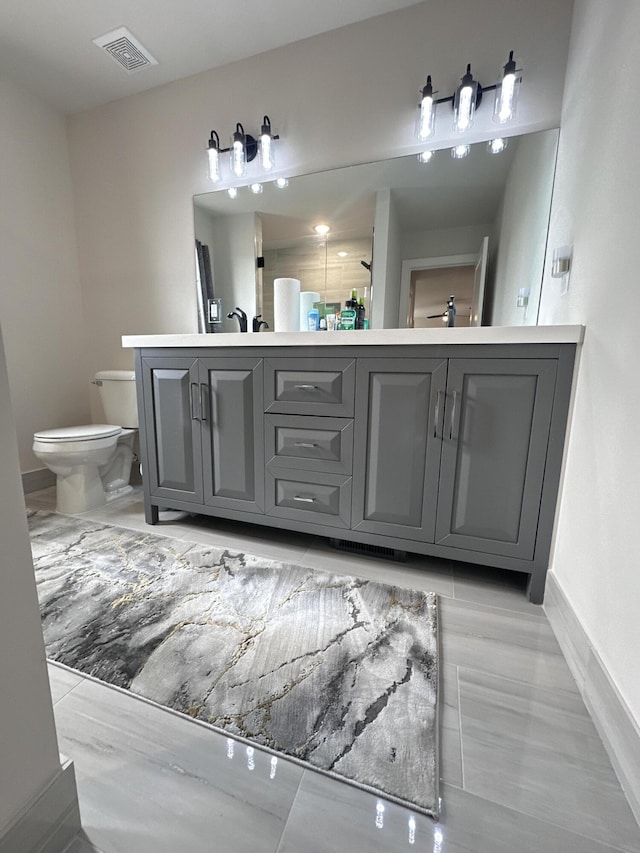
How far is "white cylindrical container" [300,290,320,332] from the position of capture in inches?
70.7

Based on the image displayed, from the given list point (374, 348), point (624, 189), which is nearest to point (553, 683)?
point (374, 348)

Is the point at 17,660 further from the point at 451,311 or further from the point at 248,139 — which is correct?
the point at 248,139

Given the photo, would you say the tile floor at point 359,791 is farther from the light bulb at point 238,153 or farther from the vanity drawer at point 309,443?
the light bulb at point 238,153

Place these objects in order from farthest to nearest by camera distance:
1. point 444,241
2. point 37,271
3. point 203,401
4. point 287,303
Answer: point 37,271 < point 287,303 < point 444,241 < point 203,401

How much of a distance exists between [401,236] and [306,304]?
0.55 m

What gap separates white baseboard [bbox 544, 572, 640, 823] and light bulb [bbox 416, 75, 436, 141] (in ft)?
6.04

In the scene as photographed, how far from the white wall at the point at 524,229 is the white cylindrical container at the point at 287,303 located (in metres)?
0.89

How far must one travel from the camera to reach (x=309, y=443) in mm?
1354

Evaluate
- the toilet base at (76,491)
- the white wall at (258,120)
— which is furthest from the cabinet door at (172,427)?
the white wall at (258,120)

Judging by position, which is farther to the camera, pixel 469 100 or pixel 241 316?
pixel 241 316

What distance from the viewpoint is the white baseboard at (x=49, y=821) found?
1.58 ft

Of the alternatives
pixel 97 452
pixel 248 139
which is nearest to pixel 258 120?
pixel 248 139

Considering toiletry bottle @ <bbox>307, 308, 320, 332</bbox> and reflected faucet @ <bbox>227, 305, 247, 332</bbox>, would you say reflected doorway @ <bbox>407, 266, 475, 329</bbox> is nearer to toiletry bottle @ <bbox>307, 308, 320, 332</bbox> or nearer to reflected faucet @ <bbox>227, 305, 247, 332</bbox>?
toiletry bottle @ <bbox>307, 308, 320, 332</bbox>

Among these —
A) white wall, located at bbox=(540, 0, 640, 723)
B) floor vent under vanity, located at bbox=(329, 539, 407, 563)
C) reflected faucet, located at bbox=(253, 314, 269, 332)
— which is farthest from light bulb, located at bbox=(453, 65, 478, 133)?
floor vent under vanity, located at bbox=(329, 539, 407, 563)
